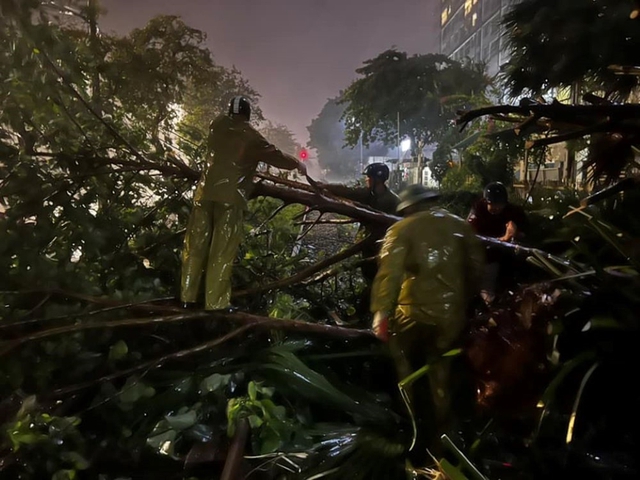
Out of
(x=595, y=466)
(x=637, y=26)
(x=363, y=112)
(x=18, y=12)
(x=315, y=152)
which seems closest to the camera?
(x=595, y=466)

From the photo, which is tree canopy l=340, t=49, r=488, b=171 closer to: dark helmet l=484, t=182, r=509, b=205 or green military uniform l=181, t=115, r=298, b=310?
dark helmet l=484, t=182, r=509, b=205

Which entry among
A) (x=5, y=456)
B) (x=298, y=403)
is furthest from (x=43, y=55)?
(x=298, y=403)

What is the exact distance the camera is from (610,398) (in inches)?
99.7

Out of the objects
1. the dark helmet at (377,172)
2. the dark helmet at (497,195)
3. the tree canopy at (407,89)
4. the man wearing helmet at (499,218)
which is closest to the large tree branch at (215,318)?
the man wearing helmet at (499,218)

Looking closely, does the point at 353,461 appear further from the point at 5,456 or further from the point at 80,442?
the point at 5,456

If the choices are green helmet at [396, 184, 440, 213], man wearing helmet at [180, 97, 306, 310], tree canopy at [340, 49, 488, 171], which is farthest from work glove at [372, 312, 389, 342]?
tree canopy at [340, 49, 488, 171]

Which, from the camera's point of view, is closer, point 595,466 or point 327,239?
point 595,466

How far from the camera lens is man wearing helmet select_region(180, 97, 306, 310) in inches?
134

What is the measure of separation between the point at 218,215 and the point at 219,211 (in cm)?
3

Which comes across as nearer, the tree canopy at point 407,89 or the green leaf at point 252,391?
the green leaf at point 252,391

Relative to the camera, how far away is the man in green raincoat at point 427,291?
2.59 meters

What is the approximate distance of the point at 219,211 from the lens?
11.4 ft

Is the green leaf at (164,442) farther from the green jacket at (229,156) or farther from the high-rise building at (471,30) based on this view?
the high-rise building at (471,30)

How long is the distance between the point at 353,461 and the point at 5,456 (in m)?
1.81
